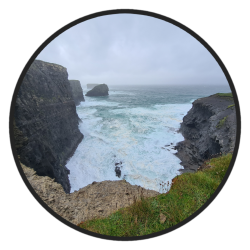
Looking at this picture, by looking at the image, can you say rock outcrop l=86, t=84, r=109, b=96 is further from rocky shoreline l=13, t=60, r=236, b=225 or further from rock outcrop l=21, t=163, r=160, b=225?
rock outcrop l=21, t=163, r=160, b=225

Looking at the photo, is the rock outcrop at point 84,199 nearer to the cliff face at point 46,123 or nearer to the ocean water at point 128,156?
the ocean water at point 128,156

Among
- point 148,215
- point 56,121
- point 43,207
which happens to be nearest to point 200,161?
point 148,215

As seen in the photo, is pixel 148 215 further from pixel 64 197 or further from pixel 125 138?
pixel 125 138

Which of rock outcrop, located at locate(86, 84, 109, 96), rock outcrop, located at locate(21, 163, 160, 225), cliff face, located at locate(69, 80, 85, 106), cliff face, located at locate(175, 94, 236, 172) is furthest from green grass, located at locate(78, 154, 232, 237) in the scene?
rock outcrop, located at locate(86, 84, 109, 96)

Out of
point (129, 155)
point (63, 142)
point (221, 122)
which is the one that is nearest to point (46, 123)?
point (63, 142)

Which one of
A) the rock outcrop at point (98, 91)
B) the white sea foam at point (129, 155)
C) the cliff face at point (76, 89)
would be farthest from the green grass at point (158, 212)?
the rock outcrop at point (98, 91)
